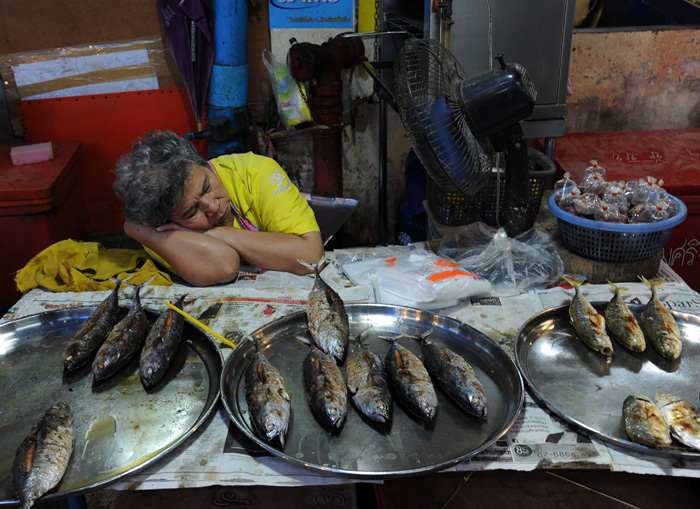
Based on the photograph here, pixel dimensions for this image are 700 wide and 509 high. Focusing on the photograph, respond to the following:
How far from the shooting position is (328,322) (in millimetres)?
1941

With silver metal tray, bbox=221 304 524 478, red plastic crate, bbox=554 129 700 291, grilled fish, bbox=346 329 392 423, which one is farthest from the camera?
red plastic crate, bbox=554 129 700 291

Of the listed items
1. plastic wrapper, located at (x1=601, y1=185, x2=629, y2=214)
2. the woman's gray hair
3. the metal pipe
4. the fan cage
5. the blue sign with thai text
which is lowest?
the metal pipe

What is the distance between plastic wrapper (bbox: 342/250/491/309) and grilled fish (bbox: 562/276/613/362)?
39 cm

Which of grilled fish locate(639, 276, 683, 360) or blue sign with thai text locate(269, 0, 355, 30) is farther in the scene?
blue sign with thai text locate(269, 0, 355, 30)

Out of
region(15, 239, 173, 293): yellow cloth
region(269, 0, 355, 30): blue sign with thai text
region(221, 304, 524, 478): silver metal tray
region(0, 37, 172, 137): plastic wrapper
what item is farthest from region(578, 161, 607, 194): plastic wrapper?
region(0, 37, 172, 137): plastic wrapper

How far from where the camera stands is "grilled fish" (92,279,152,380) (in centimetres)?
176

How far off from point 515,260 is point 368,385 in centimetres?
120

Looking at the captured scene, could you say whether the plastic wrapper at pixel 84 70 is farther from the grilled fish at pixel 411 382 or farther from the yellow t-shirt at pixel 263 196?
the grilled fish at pixel 411 382

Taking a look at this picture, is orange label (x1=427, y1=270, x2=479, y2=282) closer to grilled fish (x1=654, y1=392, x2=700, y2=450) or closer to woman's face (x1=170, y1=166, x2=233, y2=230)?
grilled fish (x1=654, y1=392, x2=700, y2=450)

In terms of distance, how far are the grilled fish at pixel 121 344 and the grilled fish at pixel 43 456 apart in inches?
9.1

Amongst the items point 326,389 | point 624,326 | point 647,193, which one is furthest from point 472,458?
point 647,193

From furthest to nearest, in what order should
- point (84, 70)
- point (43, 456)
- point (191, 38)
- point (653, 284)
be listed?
point (84, 70) < point (191, 38) < point (653, 284) < point (43, 456)

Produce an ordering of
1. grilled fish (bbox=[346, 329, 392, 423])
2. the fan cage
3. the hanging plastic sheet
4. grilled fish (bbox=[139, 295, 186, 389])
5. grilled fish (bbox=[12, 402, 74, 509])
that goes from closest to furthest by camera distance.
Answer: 1. grilled fish (bbox=[12, 402, 74, 509])
2. grilled fish (bbox=[346, 329, 392, 423])
3. grilled fish (bbox=[139, 295, 186, 389])
4. the fan cage
5. the hanging plastic sheet

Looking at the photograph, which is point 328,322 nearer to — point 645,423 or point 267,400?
point 267,400
